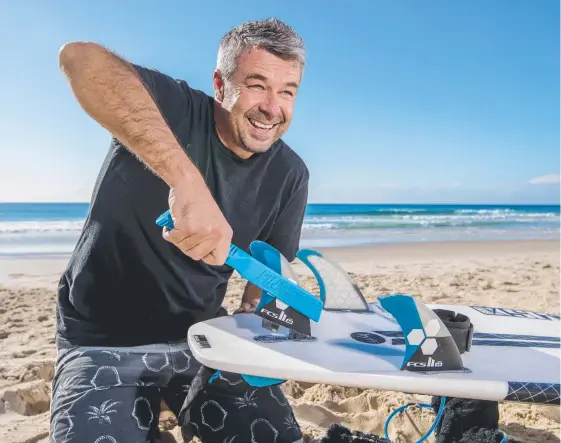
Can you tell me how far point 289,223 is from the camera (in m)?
2.62

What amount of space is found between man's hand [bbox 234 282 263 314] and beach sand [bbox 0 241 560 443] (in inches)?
28.4

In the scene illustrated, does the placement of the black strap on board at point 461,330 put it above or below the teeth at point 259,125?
below

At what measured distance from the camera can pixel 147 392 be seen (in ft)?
6.41

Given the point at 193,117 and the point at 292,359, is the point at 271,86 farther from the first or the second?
the point at 292,359

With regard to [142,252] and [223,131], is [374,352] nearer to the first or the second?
[142,252]

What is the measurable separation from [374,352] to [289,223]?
36.3 inches

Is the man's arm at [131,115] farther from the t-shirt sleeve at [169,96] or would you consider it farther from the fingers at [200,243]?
the t-shirt sleeve at [169,96]

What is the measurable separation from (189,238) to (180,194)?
15 centimetres

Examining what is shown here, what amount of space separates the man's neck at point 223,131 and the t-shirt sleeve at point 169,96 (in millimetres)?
113

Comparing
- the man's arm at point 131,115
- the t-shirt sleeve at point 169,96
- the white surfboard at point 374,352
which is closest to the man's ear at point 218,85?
the t-shirt sleeve at point 169,96

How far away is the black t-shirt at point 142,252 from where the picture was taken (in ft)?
6.72

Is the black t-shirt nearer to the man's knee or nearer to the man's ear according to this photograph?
the man's ear

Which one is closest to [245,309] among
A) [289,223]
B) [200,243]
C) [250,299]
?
[250,299]

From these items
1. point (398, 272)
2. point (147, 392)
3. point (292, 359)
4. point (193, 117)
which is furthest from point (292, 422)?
point (398, 272)
